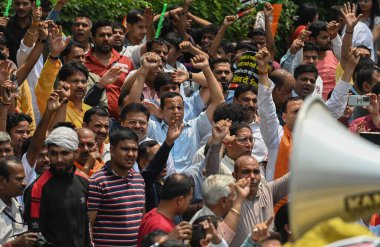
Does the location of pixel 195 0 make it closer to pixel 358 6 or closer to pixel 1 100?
pixel 358 6

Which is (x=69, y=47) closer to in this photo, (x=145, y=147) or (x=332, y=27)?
(x=145, y=147)

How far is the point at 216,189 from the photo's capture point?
909 centimetres

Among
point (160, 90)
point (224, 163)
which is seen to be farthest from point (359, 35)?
point (224, 163)

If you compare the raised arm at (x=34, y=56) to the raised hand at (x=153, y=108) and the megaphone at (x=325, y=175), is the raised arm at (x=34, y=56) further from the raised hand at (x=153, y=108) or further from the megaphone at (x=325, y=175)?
the megaphone at (x=325, y=175)

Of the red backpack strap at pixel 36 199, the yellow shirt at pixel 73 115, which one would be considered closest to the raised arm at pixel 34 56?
the yellow shirt at pixel 73 115

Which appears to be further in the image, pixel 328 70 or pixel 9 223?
pixel 328 70

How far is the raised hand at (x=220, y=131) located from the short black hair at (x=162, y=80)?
6.30 ft

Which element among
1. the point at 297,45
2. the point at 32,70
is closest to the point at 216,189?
the point at 32,70

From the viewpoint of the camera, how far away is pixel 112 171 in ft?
30.5

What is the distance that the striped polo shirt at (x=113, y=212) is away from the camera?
29.9ft

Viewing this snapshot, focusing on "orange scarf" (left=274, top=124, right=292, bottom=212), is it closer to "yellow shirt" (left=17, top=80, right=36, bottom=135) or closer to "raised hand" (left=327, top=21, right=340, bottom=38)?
"yellow shirt" (left=17, top=80, right=36, bottom=135)

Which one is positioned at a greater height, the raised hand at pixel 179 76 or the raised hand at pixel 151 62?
the raised hand at pixel 151 62

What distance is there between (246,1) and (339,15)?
4.02 feet

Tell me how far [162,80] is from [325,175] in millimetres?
7866
